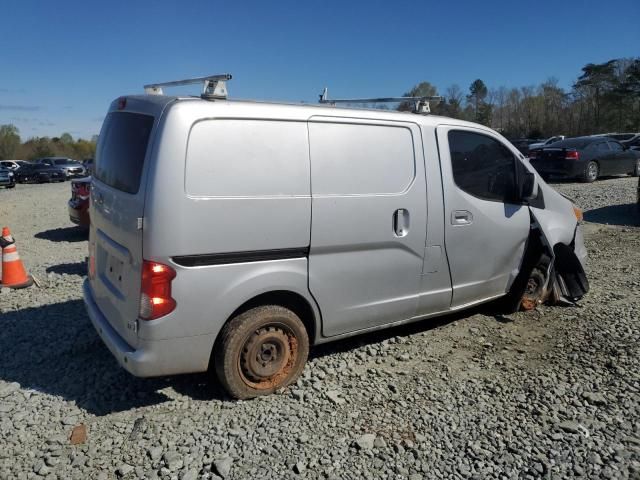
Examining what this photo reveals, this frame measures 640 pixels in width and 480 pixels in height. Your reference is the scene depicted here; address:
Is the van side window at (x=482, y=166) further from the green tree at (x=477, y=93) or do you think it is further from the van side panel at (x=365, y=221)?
the green tree at (x=477, y=93)

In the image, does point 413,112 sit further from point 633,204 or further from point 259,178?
point 633,204

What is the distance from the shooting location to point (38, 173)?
33.9 metres

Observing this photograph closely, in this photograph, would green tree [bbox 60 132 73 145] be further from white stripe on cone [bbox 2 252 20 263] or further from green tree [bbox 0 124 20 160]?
white stripe on cone [bbox 2 252 20 263]

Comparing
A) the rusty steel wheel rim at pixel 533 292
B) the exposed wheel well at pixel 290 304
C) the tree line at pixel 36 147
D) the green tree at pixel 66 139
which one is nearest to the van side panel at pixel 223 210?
the exposed wheel well at pixel 290 304

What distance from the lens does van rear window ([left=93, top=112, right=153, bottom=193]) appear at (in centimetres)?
330

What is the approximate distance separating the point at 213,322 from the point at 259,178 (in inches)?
38.1

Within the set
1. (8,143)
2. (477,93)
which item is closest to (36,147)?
(8,143)

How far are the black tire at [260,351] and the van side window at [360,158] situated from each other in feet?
3.07

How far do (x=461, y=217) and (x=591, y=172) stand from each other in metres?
14.5

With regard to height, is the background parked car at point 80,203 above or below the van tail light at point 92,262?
above

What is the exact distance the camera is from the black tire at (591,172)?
1642 cm

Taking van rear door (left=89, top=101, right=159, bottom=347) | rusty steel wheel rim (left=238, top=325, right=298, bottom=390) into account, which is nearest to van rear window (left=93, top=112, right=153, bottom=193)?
van rear door (left=89, top=101, right=159, bottom=347)

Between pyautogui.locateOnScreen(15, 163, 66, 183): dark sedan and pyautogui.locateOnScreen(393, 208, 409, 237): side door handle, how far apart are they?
35393 millimetres

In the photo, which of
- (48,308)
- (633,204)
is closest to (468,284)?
(48,308)
